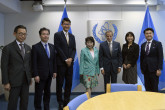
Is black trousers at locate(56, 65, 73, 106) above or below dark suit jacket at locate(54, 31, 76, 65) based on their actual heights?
below

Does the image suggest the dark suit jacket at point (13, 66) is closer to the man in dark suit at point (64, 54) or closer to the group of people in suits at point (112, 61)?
the man in dark suit at point (64, 54)

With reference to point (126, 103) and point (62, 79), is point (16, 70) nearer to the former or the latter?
point (62, 79)

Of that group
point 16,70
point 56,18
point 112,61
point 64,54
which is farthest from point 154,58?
point 56,18

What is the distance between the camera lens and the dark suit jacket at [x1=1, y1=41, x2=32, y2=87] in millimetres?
2152

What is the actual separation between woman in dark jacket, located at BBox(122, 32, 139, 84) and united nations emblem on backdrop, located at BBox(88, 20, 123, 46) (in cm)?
122

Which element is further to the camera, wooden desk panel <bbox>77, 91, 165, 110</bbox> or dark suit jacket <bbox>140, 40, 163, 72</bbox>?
dark suit jacket <bbox>140, 40, 163, 72</bbox>

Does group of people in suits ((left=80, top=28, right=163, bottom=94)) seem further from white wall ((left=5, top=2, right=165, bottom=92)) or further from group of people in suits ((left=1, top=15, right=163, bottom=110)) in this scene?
white wall ((left=5, top=2, right=165, bottom=92))

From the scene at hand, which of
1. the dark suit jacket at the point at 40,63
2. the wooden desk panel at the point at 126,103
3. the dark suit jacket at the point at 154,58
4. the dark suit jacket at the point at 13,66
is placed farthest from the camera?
the dark suit jacket at the point at 154,58

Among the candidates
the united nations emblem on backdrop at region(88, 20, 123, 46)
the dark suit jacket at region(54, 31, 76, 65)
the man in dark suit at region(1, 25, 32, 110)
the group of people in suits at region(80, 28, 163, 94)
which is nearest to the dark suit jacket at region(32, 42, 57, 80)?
the man in dark suit at region(1, 25, 32, 110)

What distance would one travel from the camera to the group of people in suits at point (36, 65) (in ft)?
7.27

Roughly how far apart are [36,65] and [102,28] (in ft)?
8.69

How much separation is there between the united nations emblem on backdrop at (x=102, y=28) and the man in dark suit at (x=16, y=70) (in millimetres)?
2513

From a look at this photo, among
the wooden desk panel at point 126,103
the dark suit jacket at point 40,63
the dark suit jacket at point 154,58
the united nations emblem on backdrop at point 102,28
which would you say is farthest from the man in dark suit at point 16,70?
the united nations emblem on backdrop at point 102,28

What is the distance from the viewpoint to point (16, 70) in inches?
87.7
